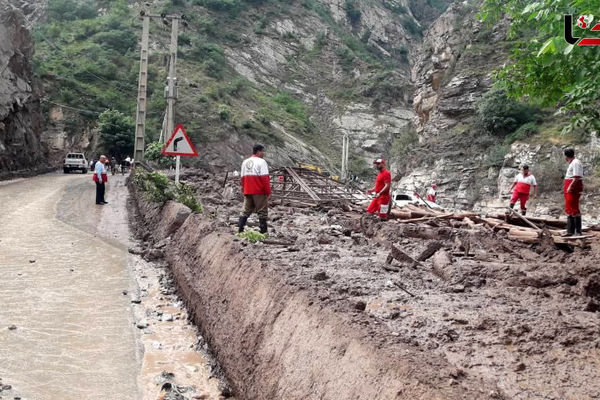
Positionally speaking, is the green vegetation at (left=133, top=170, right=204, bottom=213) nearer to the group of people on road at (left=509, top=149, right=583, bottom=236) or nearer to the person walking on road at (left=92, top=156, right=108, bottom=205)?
the person walking on road at (left=92, top=156, right=108, bottom=205)

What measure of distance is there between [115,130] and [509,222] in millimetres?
38617

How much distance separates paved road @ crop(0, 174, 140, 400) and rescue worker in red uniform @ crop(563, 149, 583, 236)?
753 cm

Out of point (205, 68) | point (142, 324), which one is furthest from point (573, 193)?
point (205, 68)

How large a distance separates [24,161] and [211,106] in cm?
2046

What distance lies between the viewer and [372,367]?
2.85m

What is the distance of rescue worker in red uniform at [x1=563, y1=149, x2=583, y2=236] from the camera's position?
29.9 ft

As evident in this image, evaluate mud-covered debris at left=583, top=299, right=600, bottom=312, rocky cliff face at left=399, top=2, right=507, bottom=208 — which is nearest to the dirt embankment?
mud-covered debris at left=583, top=299, right=600, bottom=312

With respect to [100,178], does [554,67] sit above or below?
above

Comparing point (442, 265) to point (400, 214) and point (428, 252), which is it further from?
point (400, 214)

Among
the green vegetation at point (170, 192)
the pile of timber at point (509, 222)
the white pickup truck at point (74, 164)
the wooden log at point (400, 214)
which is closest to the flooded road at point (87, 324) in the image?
the green vegetation at point (170, 192)

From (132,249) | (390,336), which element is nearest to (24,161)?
(132,249)

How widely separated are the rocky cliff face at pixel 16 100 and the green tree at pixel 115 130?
6.69 meters

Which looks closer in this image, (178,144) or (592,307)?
(592,307)

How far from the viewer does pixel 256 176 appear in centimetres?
809
